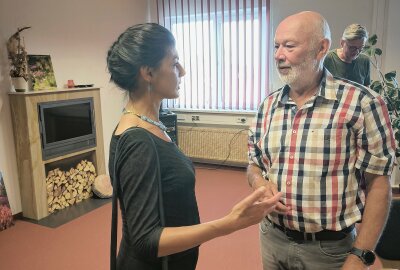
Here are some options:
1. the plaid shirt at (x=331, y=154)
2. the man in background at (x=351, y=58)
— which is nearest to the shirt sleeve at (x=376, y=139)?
the plaid shirt at (x=331, y=154)

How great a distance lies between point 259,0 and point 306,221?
397cm

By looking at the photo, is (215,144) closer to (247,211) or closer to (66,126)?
(66,126)

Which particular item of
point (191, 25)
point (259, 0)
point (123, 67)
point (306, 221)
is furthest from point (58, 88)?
point (306, 221)

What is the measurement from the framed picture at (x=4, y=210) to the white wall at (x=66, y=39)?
0.12 metres

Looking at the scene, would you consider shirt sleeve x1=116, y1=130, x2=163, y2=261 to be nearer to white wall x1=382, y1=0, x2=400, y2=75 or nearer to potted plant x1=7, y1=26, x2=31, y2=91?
potted plant x1=7, y1=26, x2=31, y2=91

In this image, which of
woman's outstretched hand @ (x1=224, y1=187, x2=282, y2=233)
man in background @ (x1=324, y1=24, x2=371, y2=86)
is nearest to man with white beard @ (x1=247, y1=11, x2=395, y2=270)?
woman's outstretched hand @ (x1=224, y1=187, x2=282, y2=233)

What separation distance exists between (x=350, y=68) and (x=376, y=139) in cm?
218

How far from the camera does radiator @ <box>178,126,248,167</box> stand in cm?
504

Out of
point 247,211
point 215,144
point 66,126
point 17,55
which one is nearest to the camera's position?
point 247,211

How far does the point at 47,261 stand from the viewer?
9.14 feet

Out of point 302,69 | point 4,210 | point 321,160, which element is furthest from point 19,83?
point 321,160

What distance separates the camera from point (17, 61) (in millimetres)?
3354

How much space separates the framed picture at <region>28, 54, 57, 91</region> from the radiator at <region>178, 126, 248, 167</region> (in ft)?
7.37

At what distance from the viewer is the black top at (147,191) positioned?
2.95 feet
